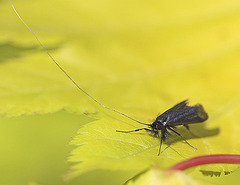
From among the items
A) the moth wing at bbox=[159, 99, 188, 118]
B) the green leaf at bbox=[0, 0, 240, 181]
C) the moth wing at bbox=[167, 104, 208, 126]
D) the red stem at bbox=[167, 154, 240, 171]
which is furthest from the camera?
the moth wing at bbox=[159, 99, 188, 118]

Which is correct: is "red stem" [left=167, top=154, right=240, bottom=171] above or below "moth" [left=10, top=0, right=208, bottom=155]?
below

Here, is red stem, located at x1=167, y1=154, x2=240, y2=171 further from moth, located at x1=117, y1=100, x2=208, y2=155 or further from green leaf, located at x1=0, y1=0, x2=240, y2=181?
moth, located at x1=117, y1=100, x2=208, y2=155

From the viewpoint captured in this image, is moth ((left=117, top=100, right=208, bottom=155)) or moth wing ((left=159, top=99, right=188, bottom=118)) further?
moth wing ((left=159, top=99, right=188, bottom=118))

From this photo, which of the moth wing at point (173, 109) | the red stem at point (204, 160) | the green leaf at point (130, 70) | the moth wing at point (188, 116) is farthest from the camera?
the moth wing at point (173, 109)

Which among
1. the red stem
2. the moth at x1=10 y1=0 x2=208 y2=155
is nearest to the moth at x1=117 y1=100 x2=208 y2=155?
the moth at x1=10 y1=0 x2=208 y2=155

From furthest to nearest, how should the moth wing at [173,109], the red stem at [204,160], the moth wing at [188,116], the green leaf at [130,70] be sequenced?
the moth wing at [173,109] < the moth wing at [188,116] < the green leaf at [130,70] < the red stem at [204,160]

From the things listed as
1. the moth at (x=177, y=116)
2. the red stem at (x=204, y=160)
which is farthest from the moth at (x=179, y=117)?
the red stem at (x=204, y=160)

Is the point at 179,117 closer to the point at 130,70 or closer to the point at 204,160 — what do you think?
the point at 130,70

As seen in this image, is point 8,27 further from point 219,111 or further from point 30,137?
point 219,111

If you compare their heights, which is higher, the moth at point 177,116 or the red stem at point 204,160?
the moth at point 177,116

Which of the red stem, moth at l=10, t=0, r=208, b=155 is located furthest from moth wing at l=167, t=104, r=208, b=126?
the red stem

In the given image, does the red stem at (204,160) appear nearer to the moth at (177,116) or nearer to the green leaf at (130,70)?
the green leaf at (130,70)

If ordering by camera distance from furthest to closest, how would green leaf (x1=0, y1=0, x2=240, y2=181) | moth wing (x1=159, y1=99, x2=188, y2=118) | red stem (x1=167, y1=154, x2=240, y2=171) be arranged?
moth wing (x1=159, y1=99, x2=188, y2=118), green leaf (x1=0, y1=0, x2=240, y2=181), red stem (x1=167, y1=154, x2=240, y2=171)
